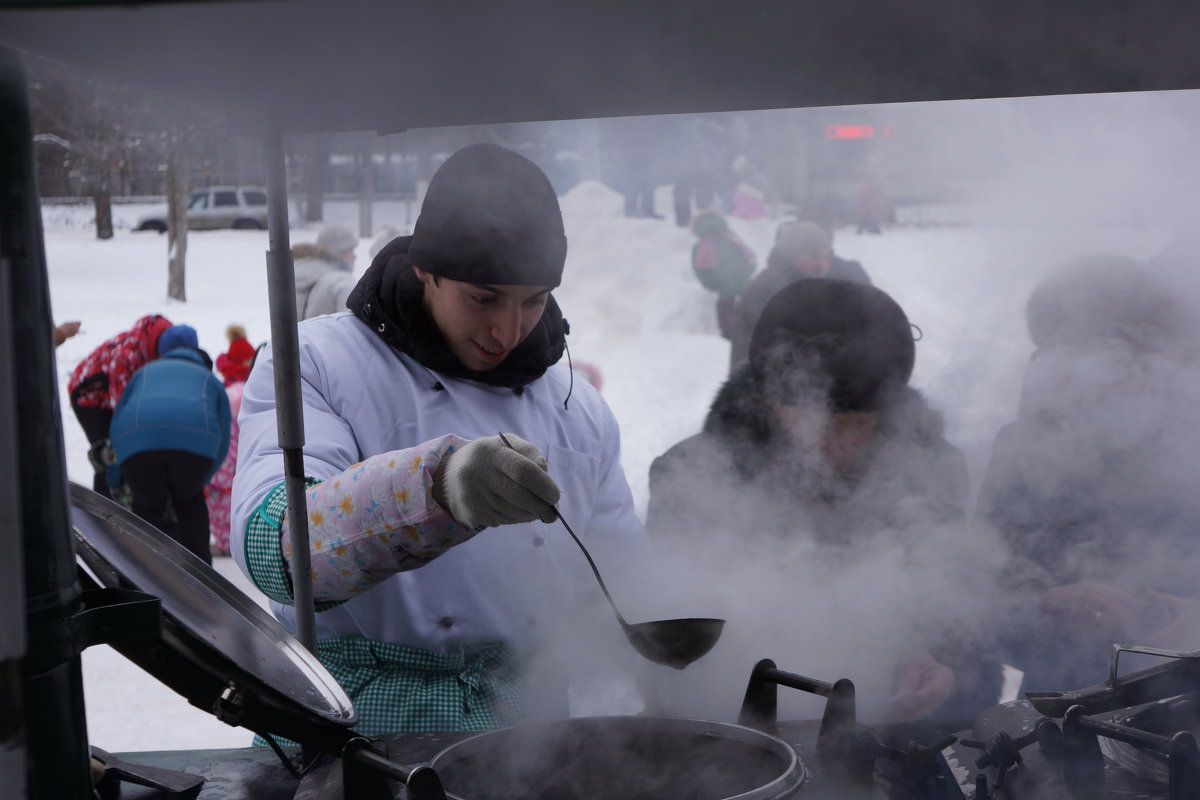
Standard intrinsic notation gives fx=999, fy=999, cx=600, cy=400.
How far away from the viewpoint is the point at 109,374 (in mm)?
4750

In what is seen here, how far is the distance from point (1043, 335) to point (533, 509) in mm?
1609

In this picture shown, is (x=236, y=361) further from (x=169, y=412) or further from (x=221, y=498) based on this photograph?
(x=169, y=412)

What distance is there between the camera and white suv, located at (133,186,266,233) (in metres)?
16.0

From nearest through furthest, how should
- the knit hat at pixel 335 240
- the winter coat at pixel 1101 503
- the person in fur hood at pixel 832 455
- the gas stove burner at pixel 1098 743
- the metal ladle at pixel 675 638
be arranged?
the gas stove burner at pixel 1098 743 → the metal ladle at pixel 675 638 → the winter coat at pixel 1101 503 → the person in fur hood at pixel 832 455 → the knit hat at pixel 335 240

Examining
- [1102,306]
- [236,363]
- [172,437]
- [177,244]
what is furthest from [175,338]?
[177,244]

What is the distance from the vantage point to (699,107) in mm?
1192

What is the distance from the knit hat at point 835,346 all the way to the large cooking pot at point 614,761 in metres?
1.13

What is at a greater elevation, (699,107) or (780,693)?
(699,107)

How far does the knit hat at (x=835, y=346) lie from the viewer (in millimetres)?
2262

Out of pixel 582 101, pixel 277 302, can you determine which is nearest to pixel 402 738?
pixel 277 302

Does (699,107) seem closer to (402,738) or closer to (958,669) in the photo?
(402,738)

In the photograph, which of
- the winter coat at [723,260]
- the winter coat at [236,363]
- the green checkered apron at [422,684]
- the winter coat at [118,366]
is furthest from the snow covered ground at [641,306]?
the winter coat at [236,363]

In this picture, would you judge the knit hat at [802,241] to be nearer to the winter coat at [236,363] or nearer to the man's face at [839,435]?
the man's face at [839,435]

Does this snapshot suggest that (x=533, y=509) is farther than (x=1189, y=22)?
Yes
